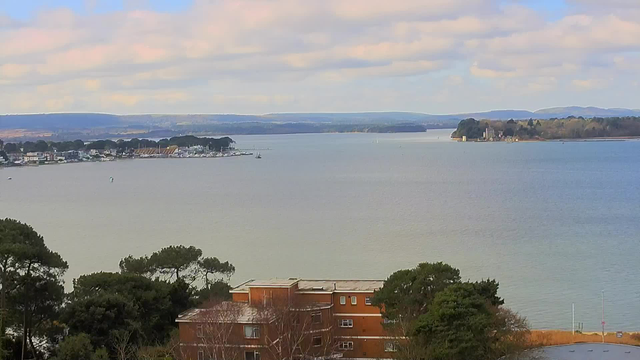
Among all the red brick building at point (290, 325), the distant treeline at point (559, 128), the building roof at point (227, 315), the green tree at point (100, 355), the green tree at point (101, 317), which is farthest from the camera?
the distant treeline at point (559, 128)

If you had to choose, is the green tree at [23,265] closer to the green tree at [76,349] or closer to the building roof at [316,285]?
the green tree at [76,349]

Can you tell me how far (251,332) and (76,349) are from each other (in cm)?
175

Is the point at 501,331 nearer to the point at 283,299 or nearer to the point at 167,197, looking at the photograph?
the point at 283,299

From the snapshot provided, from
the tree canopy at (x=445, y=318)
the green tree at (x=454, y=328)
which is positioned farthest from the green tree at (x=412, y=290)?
the green tree at (x=454, y=328)

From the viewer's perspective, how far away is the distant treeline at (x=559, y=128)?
8681cm

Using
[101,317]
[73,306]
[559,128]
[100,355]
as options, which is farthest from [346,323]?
[559,128]

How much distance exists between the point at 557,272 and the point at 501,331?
26.6 ft

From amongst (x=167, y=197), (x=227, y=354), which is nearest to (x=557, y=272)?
(x=227, y=354)

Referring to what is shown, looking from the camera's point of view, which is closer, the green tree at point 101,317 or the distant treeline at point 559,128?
the green tree at point 101,317

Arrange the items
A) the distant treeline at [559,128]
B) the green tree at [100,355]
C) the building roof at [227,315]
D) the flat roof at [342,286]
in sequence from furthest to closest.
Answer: the distant treeline at [559,128] → the flat roof at [342,286] → the building roof at [227,315] → the green tree at [100,355]

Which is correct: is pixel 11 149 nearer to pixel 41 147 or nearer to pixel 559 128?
pixel 41 147

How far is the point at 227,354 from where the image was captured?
26.0 ft

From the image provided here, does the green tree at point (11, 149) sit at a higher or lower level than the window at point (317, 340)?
lower

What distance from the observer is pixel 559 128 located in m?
87.3
